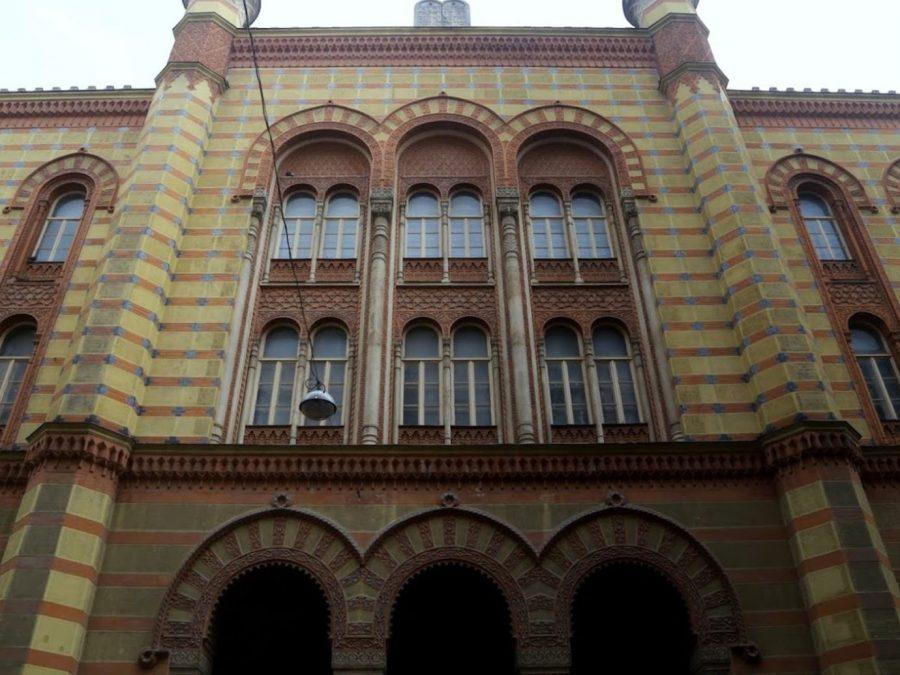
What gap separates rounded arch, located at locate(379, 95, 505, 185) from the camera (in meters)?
14.7

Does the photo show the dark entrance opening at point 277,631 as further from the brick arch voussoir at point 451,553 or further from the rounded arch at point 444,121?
the rounded arch at point 444,121

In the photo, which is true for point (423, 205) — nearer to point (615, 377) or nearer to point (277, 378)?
point (277, 378)

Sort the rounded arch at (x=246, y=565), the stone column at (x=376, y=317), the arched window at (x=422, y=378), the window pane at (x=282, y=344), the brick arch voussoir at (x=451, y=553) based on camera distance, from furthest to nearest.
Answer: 1. the window pane at (x=282, y=344)
2. the arched window at (x=422, y=378)
3. the stone column at (x=376, y=317)
4. the brick arch voussoir at (x=451, y=553)
5. the rounded arch at (x=246, y=565)

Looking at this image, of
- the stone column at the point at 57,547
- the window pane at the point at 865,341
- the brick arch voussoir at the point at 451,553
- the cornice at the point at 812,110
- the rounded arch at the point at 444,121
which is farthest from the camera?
the cornice at the point at 812,110

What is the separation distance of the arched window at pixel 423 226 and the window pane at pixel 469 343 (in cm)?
158

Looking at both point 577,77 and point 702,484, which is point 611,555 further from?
point 577,77

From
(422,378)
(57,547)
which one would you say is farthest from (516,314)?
(57,547)

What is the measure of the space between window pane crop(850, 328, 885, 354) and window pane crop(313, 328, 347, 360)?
8.09 m

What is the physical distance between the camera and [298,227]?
14133 millimetres

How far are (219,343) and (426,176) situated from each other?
17.0 ft

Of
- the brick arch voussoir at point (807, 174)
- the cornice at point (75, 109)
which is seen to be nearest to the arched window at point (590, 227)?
the brick arch voussoir at point (807, 174)

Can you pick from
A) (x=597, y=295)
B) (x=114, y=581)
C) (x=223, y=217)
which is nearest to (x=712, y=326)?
(x=597, y=295)

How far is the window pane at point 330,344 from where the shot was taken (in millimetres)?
12492

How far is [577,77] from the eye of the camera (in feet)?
52.1
